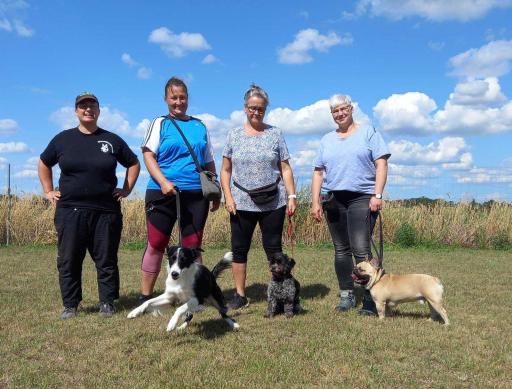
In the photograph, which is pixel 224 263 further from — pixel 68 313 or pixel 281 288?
pixel 68 313

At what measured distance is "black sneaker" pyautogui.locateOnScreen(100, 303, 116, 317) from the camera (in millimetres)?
5105

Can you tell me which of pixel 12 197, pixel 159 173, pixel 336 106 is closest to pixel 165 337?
pixel 159 173

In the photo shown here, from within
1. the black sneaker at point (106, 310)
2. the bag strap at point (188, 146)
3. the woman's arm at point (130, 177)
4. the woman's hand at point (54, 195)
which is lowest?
the black sneaker at point (106, 310)

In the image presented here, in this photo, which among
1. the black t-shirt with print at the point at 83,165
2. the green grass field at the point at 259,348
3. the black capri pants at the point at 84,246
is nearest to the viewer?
the green grass field at the point at 259,348

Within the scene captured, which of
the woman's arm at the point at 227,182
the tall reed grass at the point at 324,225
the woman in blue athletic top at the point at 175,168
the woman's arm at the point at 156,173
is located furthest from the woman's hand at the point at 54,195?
the tall reed grass at the point at 324,225

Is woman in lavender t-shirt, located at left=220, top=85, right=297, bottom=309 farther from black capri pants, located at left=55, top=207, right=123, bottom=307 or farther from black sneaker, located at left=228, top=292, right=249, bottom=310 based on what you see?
black capri pants, located at left=55, top=207, right=123, bottom=307

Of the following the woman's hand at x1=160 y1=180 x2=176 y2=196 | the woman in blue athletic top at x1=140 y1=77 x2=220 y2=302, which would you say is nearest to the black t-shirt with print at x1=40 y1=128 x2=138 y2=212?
the woman in blue athletic top at x1=140 y1=77 x2=220 y2=302

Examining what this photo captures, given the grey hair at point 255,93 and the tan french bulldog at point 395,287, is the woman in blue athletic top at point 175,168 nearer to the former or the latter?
the grey hair at point 255,93

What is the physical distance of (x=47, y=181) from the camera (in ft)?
16.7

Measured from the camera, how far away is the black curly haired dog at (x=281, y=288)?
16.5ft

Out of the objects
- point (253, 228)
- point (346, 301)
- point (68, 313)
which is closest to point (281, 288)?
point (253, 228)

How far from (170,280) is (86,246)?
1.44m

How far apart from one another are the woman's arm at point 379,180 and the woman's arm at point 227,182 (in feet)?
4.82

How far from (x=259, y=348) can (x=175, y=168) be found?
76.7 inches
